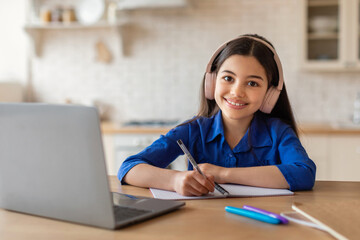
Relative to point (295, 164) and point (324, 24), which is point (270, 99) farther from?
point (324, 24)

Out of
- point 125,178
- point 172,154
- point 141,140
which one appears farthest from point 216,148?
point 141,140

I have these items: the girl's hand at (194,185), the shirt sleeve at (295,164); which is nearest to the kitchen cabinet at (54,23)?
the shirt sleeve at (295,164)

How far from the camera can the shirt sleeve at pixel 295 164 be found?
1.27 metres

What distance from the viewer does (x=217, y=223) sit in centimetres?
94

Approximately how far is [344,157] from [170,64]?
5.25ft

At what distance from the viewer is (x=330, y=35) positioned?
3.40m

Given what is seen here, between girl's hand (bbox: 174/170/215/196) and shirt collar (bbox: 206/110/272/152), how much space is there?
437mm

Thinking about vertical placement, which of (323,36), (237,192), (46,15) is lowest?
(237,192)

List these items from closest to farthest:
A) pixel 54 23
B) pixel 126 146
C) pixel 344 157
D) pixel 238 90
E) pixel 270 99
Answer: pixel 238 90
pixel 270 99
pixel 344 157
pixel 126 146
pixel 54 23

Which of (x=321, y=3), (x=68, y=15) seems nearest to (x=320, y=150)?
(x=321, y=3)

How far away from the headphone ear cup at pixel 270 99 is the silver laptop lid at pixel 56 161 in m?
0.89

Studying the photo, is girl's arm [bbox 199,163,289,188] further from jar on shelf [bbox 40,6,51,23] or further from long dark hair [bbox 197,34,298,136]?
jar on shelf [bbox 40,6,51,23]

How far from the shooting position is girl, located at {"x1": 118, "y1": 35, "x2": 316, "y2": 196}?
4.26 feet

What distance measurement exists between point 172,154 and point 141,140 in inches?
68.3
